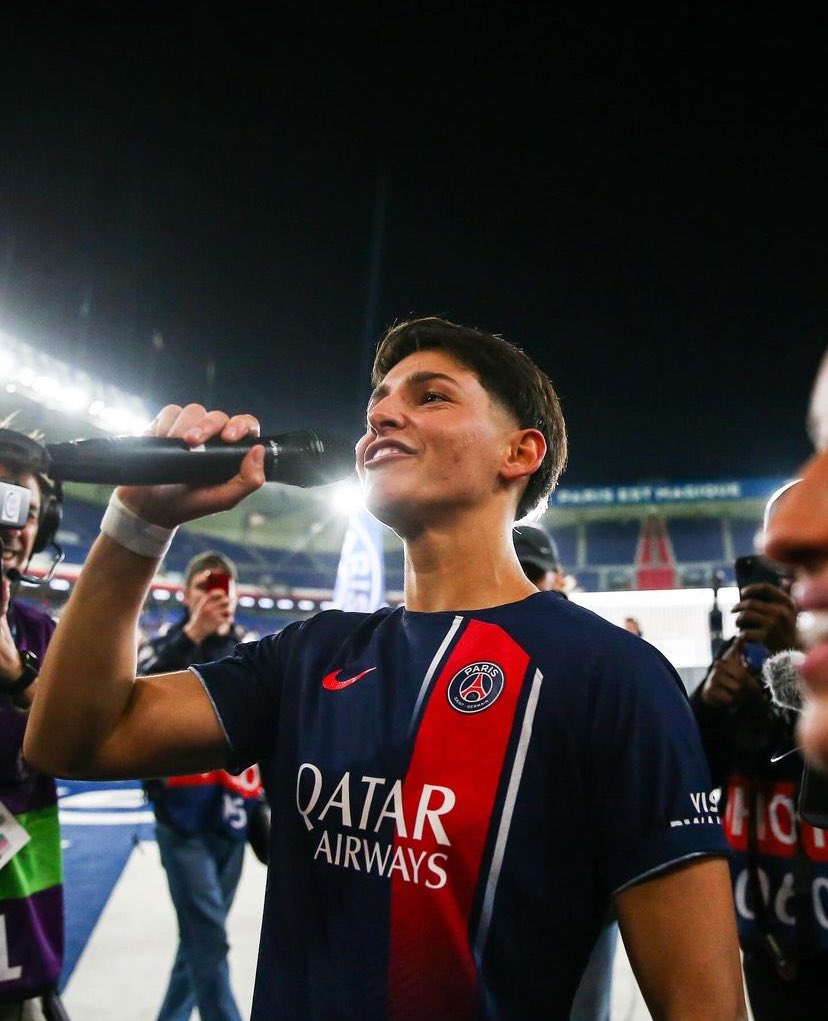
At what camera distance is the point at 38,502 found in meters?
1.98

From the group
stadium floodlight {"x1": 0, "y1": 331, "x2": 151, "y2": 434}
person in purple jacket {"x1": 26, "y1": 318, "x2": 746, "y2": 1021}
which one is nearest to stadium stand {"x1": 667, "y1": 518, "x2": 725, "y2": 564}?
stadium floodlight {"x1": 0, "y1": 331, "x2": 151, "y2": 434}

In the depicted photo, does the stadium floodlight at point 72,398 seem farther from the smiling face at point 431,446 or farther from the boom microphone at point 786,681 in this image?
the boom microphone at point 786,681

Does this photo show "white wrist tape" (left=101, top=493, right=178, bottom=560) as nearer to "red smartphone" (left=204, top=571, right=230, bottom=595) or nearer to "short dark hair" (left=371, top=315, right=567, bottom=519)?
"short dark hair" (left=371, top=315, right=567, bottom=519)

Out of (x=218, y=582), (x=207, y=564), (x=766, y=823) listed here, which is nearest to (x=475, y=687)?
(x=766, y=823)

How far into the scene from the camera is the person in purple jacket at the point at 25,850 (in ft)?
5.81

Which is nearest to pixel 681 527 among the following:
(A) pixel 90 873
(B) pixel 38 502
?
(A) pixel 90 873

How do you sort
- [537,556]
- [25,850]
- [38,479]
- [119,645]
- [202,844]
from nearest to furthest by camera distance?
[119,645], [25,850], [38,479], [537,556], [202,844]

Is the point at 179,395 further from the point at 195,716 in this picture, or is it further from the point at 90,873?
the point at 195,716

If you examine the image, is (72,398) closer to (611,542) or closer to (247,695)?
(611,542)

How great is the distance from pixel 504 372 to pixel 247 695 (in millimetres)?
829

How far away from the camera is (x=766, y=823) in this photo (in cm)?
216

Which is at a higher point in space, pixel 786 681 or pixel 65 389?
pixel 65 389

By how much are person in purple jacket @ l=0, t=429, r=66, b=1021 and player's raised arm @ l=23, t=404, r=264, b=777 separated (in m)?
0.52

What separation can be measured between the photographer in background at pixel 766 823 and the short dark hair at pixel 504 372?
0.81 metres
